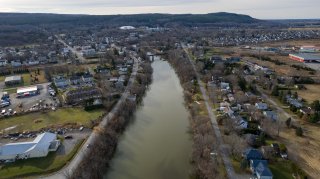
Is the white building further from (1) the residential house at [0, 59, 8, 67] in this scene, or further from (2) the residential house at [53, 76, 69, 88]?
(1) the residential house at [0, 59, 8, 67]

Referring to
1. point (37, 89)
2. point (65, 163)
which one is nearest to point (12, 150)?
point (65, 163)

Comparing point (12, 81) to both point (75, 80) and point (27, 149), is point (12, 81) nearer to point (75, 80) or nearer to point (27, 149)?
point (75, 80)

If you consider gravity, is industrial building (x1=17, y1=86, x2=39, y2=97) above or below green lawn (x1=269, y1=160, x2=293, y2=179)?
below

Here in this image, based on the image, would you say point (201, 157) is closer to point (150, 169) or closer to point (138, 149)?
point (150, 169)

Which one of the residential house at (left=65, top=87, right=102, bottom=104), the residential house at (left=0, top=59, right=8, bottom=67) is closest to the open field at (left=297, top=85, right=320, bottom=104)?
the residential house at (left=65, top=87, right=102, bottom=104)

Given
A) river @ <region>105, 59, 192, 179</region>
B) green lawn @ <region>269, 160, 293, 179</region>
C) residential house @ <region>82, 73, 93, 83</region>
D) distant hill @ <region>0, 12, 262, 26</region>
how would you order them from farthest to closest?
distant hill @ <region>0, 12, 262, 26</region>, residential house @ <region>82, 73, 93, 83</region>, river @ <region>105, 59, 192, 179</region>, green lawn @ <region>269, 160, 293, 179</region>

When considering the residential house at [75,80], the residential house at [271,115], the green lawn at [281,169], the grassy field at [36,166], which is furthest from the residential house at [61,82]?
the green lawn at [281,169]

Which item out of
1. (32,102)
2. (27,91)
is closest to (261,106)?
(32,102)
